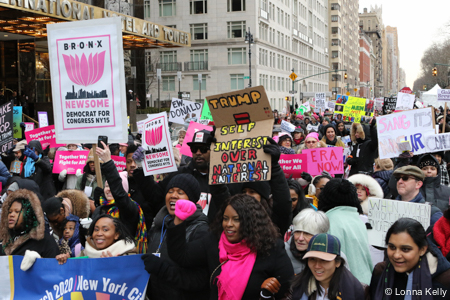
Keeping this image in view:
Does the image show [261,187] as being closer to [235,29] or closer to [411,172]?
[411,172]

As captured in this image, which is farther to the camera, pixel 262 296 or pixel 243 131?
pixel 243 131

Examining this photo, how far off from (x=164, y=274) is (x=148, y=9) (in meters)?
56.1

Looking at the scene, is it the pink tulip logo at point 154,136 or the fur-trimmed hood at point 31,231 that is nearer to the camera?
the fur-trimmed hood at point 31,231

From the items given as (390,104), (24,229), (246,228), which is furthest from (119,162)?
(390,104)

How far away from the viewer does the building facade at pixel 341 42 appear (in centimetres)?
10406

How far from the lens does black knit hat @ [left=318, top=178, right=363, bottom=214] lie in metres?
4.37

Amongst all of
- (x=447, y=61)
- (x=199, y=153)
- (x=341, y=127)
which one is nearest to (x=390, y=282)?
(x=199, y=153)

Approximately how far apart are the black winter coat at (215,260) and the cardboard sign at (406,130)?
14.0 ft

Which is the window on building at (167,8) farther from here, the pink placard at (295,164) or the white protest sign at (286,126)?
the pink placard at (295,164)

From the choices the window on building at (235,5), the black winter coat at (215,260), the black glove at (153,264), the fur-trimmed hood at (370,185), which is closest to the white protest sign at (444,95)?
the fur-trimmed hood at (370,185)

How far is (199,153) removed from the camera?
533 cm

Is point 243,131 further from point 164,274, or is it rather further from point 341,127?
point 341,127

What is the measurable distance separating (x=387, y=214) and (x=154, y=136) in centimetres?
307

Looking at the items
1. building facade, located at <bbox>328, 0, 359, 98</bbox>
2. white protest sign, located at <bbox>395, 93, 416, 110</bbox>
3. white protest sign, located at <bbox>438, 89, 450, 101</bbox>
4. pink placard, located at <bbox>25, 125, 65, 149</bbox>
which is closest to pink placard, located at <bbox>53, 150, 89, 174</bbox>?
Answer: pink placard, located at <bbox>25, 125, 65, 149</bbox>
